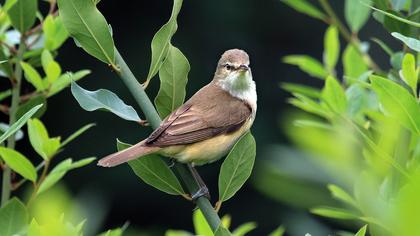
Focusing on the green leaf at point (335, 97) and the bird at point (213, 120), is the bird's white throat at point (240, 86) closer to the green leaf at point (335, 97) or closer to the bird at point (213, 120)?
the bird at point (213, 120)

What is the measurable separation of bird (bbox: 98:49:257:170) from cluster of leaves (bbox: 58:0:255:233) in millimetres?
488

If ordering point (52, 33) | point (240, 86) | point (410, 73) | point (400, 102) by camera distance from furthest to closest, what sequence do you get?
point (240, 86) → point (52, 33) → point (410, 73) → point (400, 102)

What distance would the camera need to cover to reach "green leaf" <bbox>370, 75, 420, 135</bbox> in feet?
3.98

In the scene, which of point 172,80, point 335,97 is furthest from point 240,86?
point 172,80

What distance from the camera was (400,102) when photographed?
4.02ft

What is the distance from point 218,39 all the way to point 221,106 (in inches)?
332

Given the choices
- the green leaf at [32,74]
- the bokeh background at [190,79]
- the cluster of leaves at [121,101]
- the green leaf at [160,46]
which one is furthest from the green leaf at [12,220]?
the bokeh background at [190,79]

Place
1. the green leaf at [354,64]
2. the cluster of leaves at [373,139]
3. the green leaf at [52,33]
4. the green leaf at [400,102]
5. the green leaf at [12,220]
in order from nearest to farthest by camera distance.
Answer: the cluster of leaves at [373,139]
the green leaf at [400,102]
the green leaf at [12,220]
the green leaf at [52,33]
the green leaf at [354,64]

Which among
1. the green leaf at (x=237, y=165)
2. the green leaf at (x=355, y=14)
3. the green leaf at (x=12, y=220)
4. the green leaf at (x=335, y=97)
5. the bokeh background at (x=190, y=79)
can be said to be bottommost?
the bokeh background at (x=190, y=79)

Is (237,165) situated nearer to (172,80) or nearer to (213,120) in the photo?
(172,80)

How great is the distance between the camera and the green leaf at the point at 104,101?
1.46 m

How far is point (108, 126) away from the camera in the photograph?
1105cm

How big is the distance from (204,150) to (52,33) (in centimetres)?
59

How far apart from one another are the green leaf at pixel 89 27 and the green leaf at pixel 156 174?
0.60ft
